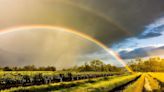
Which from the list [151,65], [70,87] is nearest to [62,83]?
[70,87]

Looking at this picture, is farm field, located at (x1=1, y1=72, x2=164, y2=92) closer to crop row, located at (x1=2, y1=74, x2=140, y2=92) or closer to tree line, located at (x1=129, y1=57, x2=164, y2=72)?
crop row, located at (x1=2, y1=74, x2=140, y2=92)

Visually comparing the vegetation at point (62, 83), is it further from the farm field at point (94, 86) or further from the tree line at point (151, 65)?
the tree line at point (151, 65)

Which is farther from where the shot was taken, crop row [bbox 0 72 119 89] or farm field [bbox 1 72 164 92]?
crop row [bbox 0 72 119 89]

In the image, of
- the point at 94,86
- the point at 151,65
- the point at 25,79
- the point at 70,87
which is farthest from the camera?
the point at 151,65

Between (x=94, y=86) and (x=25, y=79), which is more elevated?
(x=25, y=79)

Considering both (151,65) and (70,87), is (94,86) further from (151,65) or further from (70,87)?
(151,65)

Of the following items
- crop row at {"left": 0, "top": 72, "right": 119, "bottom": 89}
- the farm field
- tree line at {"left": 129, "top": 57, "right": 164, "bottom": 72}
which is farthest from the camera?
tree line at {"left": 129, "top": 57, "right": 164, "bottom": 72}

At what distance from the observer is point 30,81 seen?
38.9m

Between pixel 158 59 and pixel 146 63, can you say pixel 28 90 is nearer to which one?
pixel 158 59

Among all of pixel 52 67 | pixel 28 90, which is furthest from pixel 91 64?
pixel 28 90

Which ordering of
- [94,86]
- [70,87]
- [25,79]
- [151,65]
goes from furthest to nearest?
[151,65]
[25,79]
[70,87]
[94,86]

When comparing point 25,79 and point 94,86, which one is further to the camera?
point 25,79

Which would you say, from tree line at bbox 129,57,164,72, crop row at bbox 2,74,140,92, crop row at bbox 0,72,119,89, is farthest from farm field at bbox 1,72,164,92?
tree line at bbox 129,57,164,72

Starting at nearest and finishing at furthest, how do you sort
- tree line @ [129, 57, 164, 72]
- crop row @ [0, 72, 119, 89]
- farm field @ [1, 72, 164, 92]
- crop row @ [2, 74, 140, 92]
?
1. farm field @ [1, 72, 164, 92]
2. crop row @ [2, 74, 140, 92]
3. crop row @ [0, 72, 119, 89]
4. tree line @ [129, 57, 164, 72]
